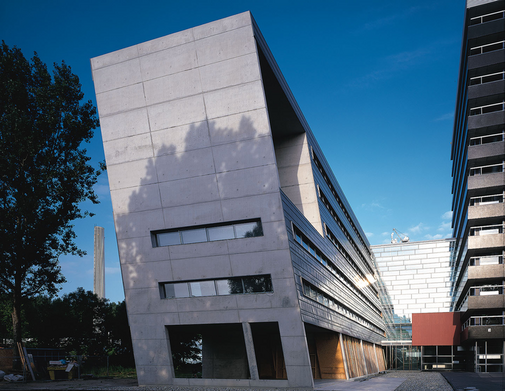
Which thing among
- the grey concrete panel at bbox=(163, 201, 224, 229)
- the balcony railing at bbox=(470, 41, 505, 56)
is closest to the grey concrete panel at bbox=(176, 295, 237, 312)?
the grey concrete panel at bbox=(163, 201, 224, 229)

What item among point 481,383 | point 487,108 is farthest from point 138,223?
Answer: point 487,108

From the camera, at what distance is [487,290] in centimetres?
3819

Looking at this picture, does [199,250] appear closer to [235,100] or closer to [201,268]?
[201,268]

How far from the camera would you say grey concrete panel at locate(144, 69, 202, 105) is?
24062 millimetres

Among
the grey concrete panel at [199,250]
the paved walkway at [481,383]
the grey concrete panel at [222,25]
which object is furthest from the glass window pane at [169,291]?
the paved walkway at [481,383]

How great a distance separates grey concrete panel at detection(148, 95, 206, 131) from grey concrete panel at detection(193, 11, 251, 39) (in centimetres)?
353

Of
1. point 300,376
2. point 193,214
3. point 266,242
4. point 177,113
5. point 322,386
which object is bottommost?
point 322,386

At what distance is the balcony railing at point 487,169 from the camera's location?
126 feet

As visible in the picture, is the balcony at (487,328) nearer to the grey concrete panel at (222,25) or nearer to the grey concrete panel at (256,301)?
the grey concrete panel at (256,301)

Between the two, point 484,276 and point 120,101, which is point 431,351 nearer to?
point 484,276

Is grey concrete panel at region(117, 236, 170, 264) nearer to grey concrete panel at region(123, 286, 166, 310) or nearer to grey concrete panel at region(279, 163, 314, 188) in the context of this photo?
grey concrete panel at region(123, 286, 166, 310)

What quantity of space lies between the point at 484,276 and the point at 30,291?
37059 mm

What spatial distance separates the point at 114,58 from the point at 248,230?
1312 centimetres

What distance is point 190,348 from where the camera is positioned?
173 feet
